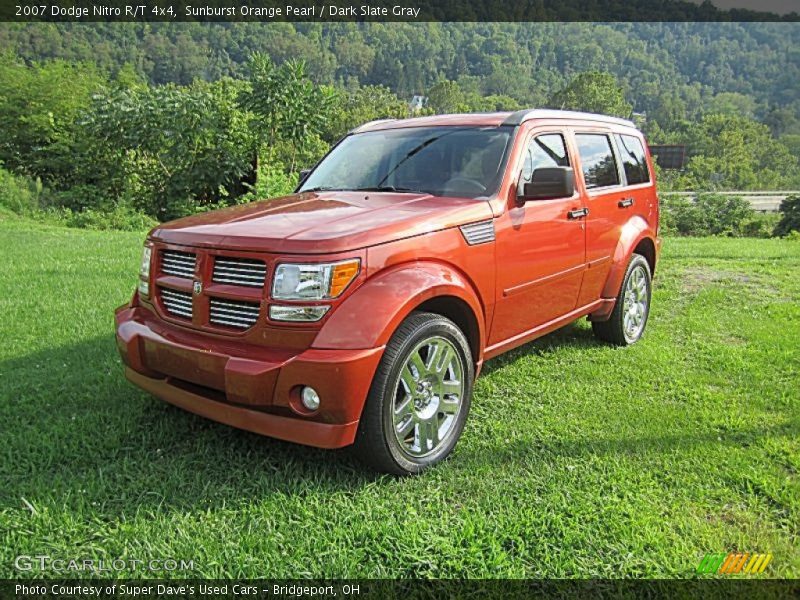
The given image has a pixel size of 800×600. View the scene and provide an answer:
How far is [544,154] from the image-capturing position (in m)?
4.09

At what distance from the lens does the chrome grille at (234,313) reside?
2.76 m

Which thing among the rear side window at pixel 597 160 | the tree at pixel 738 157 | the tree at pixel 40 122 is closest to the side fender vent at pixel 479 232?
the rear side window at pixel 597 160

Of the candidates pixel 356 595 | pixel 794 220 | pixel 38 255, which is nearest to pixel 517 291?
pixel 356 595

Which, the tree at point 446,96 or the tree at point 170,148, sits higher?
the tree at point 446,96

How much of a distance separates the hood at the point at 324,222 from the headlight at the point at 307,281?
0.07 metres

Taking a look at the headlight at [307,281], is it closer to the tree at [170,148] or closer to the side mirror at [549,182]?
the side mirror at [549,182]

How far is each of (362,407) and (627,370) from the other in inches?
103

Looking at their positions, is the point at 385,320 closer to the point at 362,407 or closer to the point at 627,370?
the point at 362,407

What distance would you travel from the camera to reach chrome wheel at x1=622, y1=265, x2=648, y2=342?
16.8 feet

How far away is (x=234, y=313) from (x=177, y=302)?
0.46 metres

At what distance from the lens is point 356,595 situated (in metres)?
2.20

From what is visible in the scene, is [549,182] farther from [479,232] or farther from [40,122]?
[40,122]

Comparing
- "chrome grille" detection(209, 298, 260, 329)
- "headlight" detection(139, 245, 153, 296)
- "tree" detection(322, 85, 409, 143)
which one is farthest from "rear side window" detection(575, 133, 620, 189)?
"tree" detection(322, 85, 409, 143)

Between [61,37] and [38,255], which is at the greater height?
[61,37]
